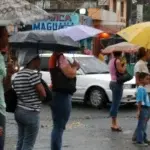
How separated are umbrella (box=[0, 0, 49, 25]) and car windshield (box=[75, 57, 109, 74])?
8.83 metres

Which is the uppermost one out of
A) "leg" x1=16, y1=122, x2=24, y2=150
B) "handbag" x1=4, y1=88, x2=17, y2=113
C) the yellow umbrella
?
the yellow umbrella

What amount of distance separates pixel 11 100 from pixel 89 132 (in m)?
4.49

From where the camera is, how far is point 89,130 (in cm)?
1093

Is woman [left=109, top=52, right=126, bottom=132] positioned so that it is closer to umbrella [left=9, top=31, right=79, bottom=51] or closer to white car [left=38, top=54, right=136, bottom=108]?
umbrella [left=9, top=31, right=79, bottom=51]

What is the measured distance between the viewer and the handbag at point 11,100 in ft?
20.9

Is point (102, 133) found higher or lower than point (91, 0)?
lower

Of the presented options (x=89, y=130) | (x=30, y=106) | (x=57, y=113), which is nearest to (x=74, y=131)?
(x=89, y=130)

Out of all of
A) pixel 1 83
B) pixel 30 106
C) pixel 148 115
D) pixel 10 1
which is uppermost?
pixel 10 1

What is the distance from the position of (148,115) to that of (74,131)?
2095 millimetres

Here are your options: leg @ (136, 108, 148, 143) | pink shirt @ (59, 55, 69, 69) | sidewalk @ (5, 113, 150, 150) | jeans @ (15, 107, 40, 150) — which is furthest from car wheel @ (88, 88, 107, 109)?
jeans @ (15, 107, 40, 150)

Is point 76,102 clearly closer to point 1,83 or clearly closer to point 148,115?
point 148,115

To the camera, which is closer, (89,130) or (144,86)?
(144,86)

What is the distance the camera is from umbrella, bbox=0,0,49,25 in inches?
252

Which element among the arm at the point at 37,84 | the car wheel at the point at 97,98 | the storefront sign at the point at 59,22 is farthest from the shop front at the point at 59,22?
the arm at the point at 37,84
